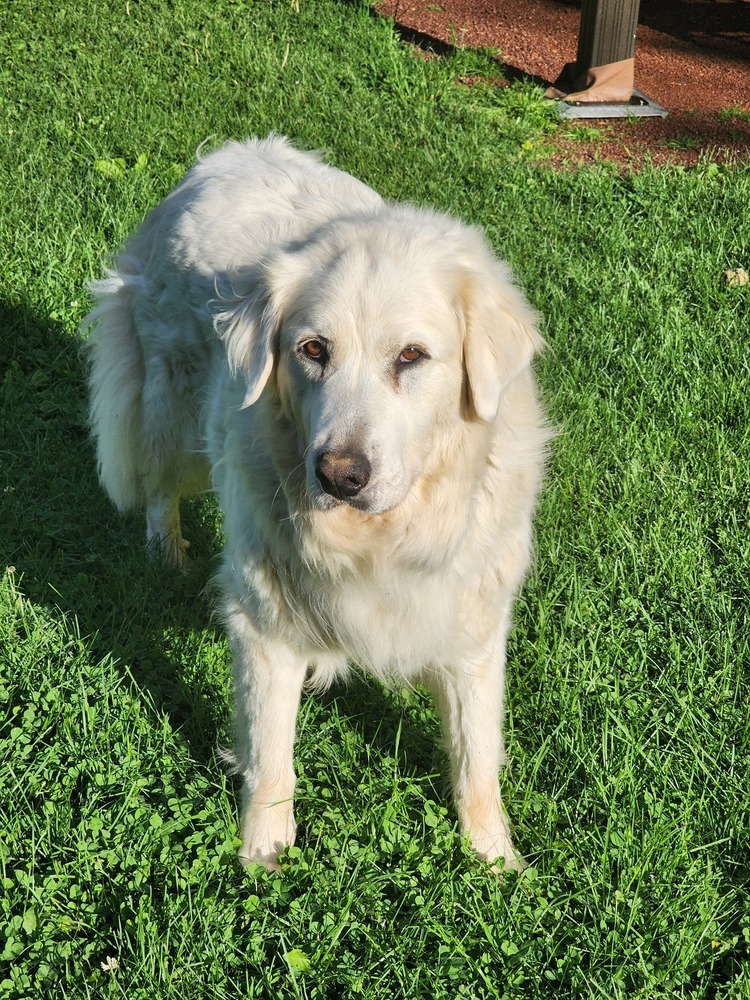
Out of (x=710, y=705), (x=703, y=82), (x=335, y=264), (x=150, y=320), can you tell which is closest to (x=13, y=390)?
(x=150, y=320)

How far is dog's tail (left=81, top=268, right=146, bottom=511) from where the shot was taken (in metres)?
3.85

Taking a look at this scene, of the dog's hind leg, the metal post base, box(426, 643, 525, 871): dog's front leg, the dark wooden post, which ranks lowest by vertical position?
the dog's hind leg

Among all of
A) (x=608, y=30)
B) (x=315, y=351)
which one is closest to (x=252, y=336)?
(x=315, y=351)

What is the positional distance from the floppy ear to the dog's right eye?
37 centimetres

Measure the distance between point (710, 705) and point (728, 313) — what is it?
2.42 meters

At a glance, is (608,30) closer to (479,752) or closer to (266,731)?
(479,752)

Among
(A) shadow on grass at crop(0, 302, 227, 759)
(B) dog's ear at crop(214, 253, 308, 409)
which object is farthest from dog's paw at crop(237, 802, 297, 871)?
(B) dog's ear at crop(214, 253, 308, 409)

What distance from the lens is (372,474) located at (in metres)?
2.27

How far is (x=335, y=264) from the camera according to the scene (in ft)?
8.23

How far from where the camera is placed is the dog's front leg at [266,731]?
2762 millimetres

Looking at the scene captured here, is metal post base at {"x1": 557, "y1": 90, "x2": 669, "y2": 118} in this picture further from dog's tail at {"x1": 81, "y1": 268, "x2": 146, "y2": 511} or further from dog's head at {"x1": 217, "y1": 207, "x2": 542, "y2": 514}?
dog's head at {"x1": 217, "y1": 207, "x2": 542, "y2": 514}

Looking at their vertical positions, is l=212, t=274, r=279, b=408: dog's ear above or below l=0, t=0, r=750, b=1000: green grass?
above

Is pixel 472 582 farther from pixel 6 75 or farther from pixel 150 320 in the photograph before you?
pixel 6 75

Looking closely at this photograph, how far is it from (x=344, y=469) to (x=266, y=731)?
918 millimetres
